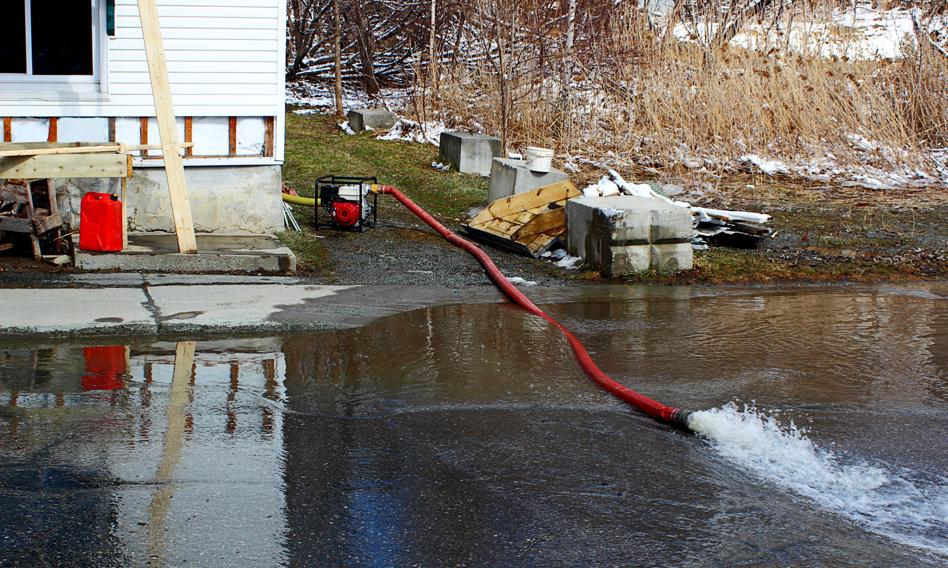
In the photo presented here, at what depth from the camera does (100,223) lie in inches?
342

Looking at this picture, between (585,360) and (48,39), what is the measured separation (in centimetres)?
637

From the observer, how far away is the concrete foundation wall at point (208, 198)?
9.73 meters

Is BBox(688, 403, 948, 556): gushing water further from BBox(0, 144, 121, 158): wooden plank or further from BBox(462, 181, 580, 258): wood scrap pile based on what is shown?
BBox(0, 144, 121, 158): wooden plank

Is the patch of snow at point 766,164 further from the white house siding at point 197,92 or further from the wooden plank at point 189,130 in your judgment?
the wooden plank at point 189,130

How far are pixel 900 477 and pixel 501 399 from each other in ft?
7.04

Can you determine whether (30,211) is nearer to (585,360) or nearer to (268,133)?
(268,133)

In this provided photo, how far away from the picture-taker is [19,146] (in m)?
8.86

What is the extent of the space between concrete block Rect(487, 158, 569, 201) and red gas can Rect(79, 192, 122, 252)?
4.69m

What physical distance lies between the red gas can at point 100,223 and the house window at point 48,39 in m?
1.63

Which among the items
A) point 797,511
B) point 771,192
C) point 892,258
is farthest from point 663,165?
point 797,511

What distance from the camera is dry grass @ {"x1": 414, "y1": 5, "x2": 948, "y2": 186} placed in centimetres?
1473

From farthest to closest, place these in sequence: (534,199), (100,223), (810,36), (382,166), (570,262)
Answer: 1. (810,36)
2. (382,166)
3. (534,199)
4. (570,262)
5. (100,223)

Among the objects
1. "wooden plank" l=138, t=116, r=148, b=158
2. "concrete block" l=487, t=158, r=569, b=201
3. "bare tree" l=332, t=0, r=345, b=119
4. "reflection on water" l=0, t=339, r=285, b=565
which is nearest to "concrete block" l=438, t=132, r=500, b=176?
"concrete block" l=487, t=158, r=569, b=201

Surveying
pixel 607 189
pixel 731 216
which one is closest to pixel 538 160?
pixel 607 189
